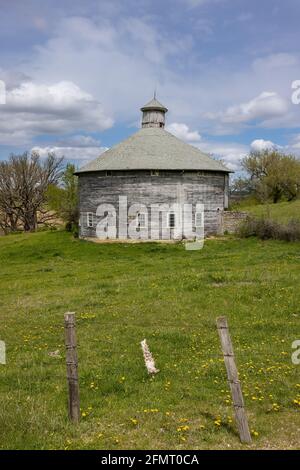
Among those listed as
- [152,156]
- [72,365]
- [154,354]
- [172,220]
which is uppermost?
[152,156]

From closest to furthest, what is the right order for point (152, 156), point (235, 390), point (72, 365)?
point (235, 390), point (72, 365), point (152, 156)

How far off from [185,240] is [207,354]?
26.5 metres

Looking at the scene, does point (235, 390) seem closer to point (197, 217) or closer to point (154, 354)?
point (154, 354)

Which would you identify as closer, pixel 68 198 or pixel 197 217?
pixel 197 217

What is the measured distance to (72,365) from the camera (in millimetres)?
7871

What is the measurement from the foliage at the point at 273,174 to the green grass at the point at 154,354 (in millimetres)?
40650

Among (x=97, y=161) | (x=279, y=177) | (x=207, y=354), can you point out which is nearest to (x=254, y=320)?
(x=207, y=354)

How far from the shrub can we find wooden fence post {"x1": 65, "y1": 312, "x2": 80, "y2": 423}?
89.2ft

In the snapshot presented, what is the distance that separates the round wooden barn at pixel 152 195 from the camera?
37844mm

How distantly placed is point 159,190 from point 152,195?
2.19ft

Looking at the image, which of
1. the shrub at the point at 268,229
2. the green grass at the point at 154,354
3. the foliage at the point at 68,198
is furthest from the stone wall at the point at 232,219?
the green grass at the point at 154,354

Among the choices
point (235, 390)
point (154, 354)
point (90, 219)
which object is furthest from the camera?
point (90, 219)

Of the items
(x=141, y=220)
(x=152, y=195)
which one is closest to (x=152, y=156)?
(x=152, y=195)

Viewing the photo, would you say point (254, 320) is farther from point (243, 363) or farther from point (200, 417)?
point (200, 417)
